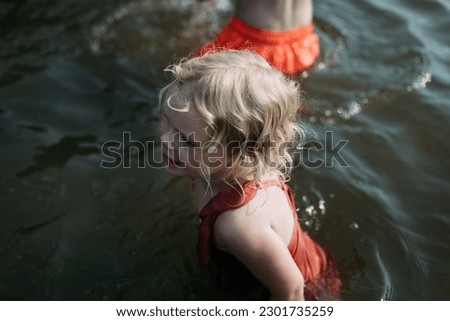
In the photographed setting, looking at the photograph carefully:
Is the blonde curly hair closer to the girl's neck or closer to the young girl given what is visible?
the young girl

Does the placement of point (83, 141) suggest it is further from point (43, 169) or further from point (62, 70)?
point (62, 70)

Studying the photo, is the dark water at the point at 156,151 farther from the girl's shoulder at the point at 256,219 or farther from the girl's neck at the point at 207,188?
the girl's shoulder at the point at 256,219

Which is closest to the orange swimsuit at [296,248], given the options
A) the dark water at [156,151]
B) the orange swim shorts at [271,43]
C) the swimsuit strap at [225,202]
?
the swimsuit strap at [225,202]

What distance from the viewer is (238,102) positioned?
7.95 feet

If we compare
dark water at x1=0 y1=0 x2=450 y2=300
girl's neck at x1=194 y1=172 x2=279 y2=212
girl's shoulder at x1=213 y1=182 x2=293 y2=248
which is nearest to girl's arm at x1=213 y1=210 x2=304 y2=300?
girl's shoulder at x1=213 y1=182 x2=293 y2=248

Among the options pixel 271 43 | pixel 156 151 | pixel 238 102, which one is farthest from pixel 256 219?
pixel 156 151

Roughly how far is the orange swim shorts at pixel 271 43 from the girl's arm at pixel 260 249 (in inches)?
50.9

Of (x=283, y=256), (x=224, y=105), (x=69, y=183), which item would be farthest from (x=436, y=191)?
(x=69, y=183)

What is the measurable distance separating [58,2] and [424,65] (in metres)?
3.28

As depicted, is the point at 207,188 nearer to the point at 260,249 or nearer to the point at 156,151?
the point at 260,249

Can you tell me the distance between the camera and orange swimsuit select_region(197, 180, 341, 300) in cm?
262

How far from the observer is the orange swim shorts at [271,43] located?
11.7ft

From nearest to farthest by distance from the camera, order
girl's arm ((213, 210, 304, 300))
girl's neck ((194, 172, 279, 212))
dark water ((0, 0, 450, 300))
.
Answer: girl's arm ((213, 210, 304, 300)), girl's neck ((194, 172, 279, 212)), dark water ((0, 0, 450, 300))

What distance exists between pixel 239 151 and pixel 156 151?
1593 millimetres
